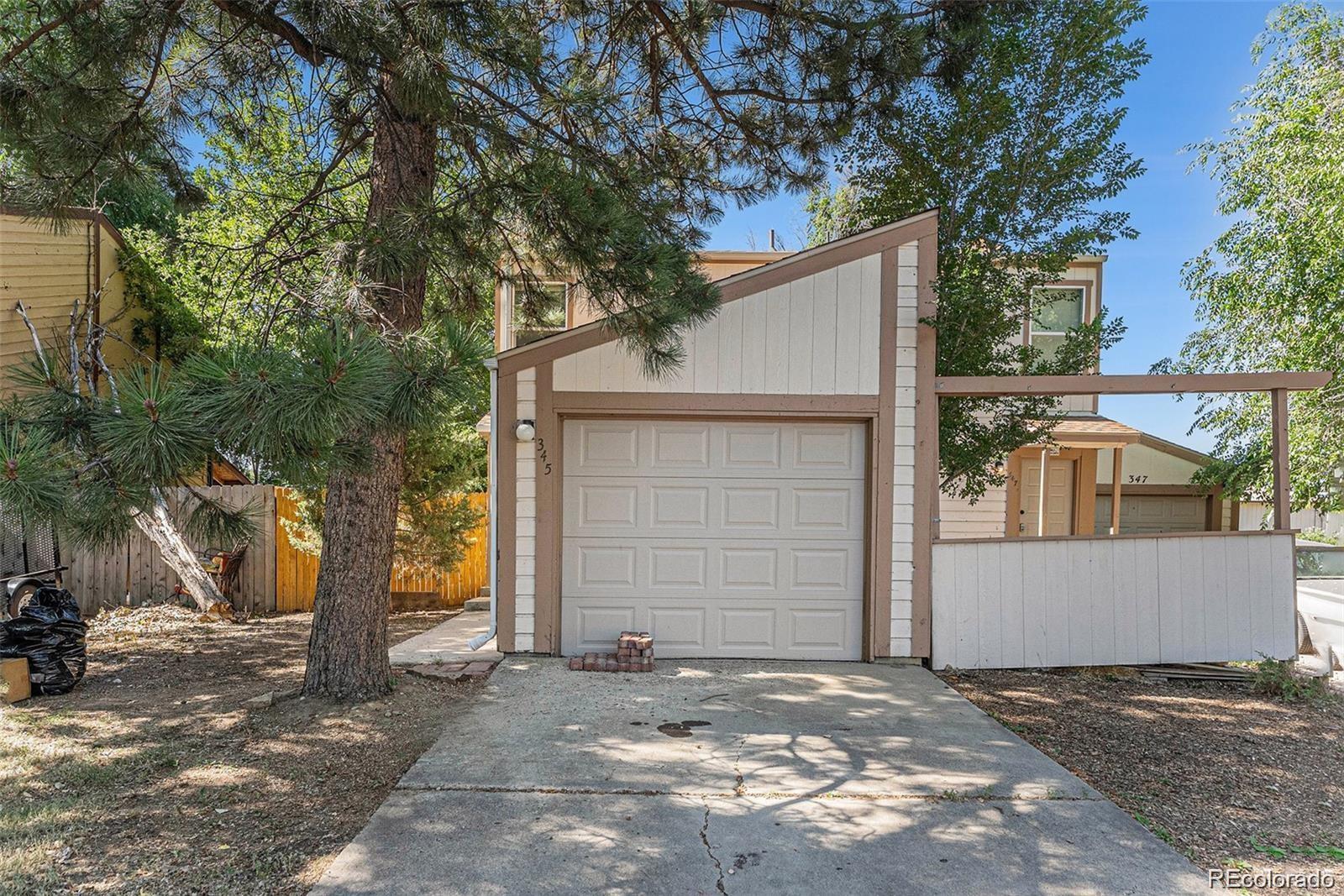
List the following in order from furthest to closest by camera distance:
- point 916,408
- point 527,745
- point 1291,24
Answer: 1. point 1291,24
2. point 916,408
3. point 527,745

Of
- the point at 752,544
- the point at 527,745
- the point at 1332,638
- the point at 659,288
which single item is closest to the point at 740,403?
the point at 752,544

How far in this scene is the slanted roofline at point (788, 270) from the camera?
18.6ft

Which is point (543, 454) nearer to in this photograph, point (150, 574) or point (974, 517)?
point (150, 574)

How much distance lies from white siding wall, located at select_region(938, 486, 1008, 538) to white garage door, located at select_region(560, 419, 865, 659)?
4517mm

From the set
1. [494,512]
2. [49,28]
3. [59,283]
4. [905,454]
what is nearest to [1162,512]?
[905,454]

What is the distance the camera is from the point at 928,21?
5.24 m

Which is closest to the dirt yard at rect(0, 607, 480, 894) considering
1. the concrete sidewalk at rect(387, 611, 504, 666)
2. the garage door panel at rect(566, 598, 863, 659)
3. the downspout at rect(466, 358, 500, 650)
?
the concrete sidewalk at rect(387, 611, 504, 666)

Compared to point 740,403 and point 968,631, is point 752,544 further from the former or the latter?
point 968,631

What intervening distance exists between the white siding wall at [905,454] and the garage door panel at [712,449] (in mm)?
338

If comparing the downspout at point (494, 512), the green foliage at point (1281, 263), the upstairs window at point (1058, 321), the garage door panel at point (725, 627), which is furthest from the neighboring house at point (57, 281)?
the green foliage at point (1281, 263)

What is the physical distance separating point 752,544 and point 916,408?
1.70 metres

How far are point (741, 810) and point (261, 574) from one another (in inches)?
304

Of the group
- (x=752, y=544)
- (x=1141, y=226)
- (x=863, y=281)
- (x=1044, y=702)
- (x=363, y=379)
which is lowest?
(x=1044, y=702)

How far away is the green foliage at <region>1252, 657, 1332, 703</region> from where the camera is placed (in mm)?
5281
